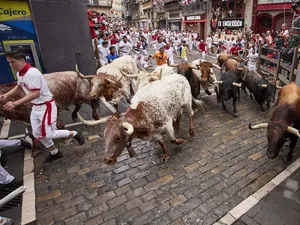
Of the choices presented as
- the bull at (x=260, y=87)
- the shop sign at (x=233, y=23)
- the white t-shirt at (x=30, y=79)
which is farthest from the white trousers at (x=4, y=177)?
the shop sign at (x=233, y=23)

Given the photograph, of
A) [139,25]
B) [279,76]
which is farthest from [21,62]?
[139,25]

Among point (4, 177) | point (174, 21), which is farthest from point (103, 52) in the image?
point (174, 21)

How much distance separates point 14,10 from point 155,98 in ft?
23.4

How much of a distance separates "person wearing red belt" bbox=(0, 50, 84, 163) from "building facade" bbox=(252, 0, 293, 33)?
24.0m

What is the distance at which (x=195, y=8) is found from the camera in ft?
112

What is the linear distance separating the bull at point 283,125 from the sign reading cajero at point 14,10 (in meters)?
8.93

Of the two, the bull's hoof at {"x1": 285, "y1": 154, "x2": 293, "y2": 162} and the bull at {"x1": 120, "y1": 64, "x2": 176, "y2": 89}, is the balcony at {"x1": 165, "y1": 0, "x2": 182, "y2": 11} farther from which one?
the bull's hoof at {"x1": 285, "y1": 154, "x2": 293, "y2": 162}

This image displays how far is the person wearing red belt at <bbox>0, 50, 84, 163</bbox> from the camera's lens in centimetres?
392

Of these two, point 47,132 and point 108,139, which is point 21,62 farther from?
point 108,139

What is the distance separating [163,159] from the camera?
16.0 ft

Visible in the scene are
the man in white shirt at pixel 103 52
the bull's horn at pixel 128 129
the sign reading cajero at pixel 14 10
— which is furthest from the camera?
the man in white shirt at pixel 103 52

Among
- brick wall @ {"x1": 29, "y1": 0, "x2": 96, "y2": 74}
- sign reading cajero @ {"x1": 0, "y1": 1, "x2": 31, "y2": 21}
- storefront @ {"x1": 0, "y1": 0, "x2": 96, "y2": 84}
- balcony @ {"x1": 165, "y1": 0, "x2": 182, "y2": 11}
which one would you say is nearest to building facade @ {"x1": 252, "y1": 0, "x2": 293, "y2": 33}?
balcony @ {"x1": 165, "y1": 0, "x2": 182, "y2": 11}

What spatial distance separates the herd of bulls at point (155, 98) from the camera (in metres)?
3.96

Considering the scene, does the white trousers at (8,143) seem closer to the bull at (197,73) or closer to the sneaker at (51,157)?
the sneaker at (51,157)
